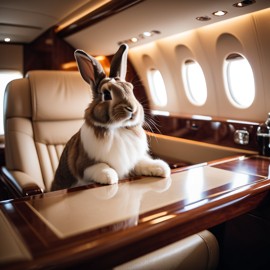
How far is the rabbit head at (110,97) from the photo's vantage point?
1.27m

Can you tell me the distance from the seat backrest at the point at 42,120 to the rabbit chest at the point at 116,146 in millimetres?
727

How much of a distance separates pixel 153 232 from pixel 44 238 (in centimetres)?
34

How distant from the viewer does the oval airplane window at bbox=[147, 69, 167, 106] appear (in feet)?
13.1

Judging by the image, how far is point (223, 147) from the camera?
2656mm

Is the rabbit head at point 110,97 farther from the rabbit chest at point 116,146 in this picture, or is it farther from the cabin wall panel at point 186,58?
the cabin wall panel at point 186,58

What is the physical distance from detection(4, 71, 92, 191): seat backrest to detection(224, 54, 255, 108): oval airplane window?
157cm

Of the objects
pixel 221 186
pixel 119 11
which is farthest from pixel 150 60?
pixel 221 186

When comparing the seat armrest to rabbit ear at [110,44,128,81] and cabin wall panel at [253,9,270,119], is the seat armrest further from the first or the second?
cabin wall panel at [253,9,270,119]

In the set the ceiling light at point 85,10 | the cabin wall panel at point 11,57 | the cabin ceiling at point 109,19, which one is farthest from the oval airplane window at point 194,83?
the cabin wall panel at point 11,57

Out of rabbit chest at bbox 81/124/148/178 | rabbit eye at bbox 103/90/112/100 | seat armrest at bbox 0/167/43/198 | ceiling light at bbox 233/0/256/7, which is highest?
ceiling light at bbox 233/0/256/7

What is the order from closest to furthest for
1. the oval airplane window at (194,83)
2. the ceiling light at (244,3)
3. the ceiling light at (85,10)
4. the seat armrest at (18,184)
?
1. the seat armrest at (18,184)
2. the ceiling light at (85,10)
3. the ceiling light at (244,3)
4. the oval airplane window at (194,83)

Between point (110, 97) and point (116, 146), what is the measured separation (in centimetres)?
23

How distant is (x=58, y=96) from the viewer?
2.14m

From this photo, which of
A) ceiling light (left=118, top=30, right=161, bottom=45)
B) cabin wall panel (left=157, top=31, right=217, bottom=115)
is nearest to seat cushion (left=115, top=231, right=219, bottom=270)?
ceiling light (left=118, top=30, right=161, bottom=45)
